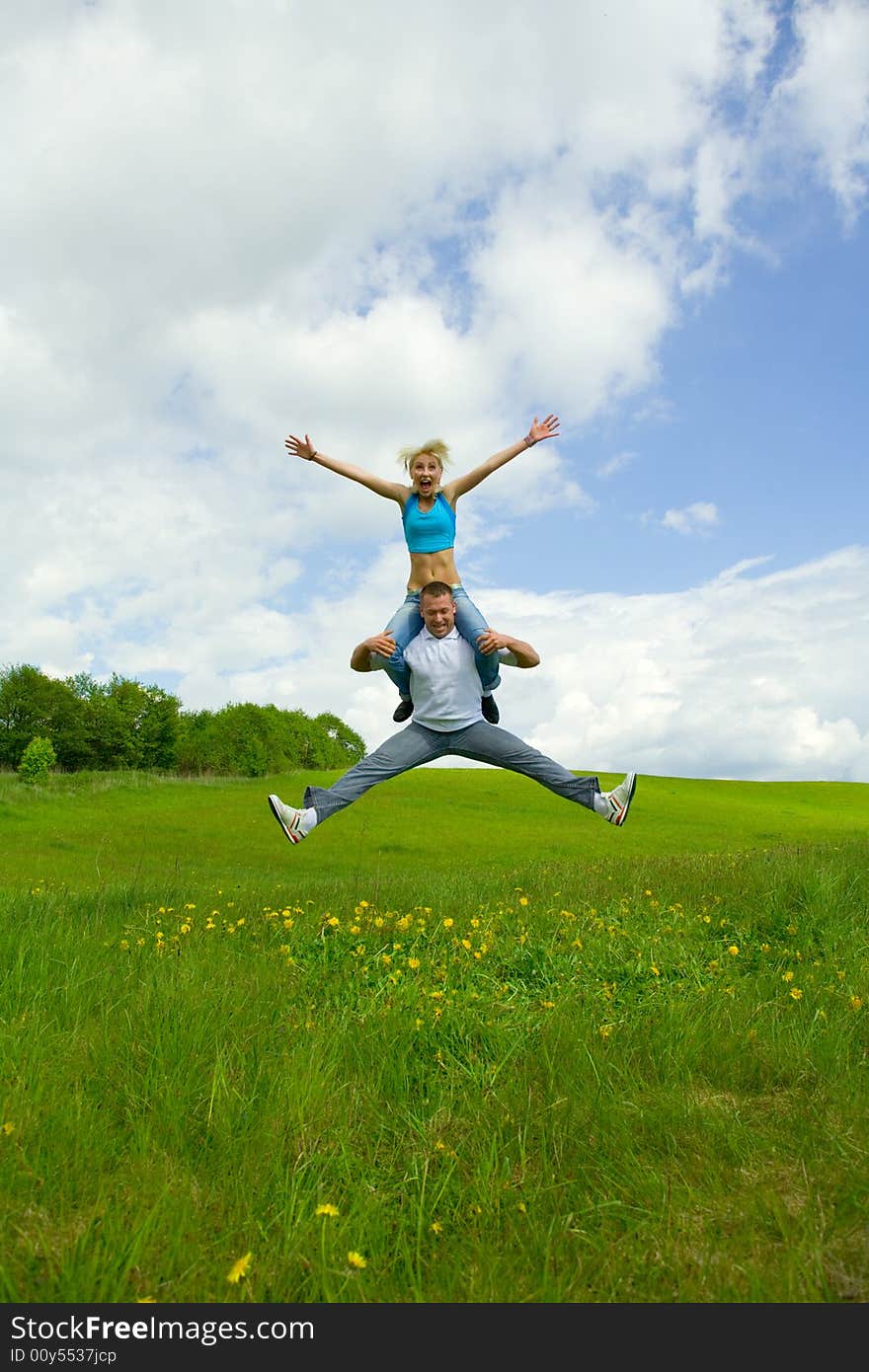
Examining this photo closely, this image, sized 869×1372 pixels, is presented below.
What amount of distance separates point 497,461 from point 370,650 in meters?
1.86

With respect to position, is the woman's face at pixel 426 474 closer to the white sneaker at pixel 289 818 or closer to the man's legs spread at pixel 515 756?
the man's legs spread at pixel 515 756

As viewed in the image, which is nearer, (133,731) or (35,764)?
(35,764)

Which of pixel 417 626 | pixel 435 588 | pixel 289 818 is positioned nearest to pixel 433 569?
pixel 435 588

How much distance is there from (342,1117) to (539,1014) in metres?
1.89

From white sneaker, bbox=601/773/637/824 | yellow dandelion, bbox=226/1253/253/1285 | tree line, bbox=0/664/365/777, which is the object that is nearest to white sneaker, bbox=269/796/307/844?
white sneaker, bbox=601/773/637/824

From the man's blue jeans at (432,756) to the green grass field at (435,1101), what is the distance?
129 cm

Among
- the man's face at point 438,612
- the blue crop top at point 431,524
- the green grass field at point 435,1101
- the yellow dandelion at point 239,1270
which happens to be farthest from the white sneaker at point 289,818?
the yellow dandelion at point 239,1270

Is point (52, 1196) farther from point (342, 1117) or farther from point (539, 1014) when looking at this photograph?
point (539, 1014)

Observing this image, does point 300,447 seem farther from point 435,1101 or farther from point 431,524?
point 435,1101

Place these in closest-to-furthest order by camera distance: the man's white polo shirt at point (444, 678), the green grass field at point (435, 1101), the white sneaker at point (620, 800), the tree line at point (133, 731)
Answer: the green grass field at point (435, 1101) → the man's white polo shirt at point (444, 678) → the white sneaker at point (620, 800) → the tree line at point (133, 731)

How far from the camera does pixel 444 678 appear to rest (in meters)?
7.50

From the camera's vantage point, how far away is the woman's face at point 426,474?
22.5 ft

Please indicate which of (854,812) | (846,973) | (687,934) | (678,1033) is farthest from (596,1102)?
(854,812)
